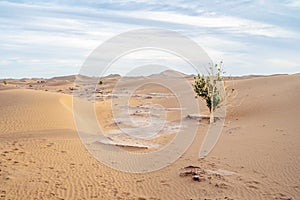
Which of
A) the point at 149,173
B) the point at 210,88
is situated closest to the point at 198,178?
the point at 149,173

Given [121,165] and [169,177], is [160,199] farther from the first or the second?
[121,165]

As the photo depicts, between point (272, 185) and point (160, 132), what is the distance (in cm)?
906

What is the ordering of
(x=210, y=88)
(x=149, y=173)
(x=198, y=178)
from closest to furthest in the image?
(x=198, y=178), (x=149, y=173), (x=210, y=88)

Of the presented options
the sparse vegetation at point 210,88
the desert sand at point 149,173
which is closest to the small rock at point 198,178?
the desert sand at point 149,173

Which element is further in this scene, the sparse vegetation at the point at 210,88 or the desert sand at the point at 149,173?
the sparse vegetation at the point at 210,88

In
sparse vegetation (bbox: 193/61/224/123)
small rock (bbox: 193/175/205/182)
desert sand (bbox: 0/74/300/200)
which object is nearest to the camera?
desert sand (bbox: 0/74/300/200)

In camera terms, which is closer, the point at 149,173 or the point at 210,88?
the point at 149,173

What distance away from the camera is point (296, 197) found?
7520mm

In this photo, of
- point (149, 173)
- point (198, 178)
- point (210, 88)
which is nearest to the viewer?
point (198, 178)

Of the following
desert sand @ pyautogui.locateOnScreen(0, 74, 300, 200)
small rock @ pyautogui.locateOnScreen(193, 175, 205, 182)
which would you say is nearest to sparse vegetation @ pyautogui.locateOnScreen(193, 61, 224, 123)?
desert sand @ pyautogui.locateOnScreen(0, 74, 300, 200)

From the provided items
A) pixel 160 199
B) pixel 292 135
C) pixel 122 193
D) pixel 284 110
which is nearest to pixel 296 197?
pixel 160 199

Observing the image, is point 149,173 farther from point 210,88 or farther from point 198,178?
point 210,88

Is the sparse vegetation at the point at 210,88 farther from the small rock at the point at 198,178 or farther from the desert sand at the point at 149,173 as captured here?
the small rock at the point at 198,178

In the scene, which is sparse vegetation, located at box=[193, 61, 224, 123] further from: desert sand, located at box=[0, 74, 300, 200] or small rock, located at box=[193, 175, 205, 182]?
small rock, located at box=[193, 175, 205, 182]
